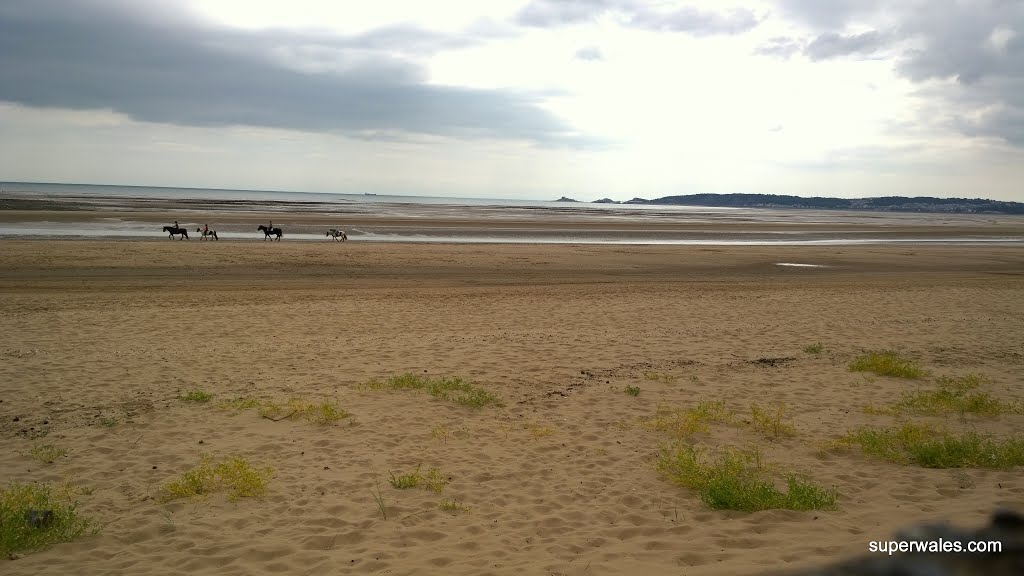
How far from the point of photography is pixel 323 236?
138ft

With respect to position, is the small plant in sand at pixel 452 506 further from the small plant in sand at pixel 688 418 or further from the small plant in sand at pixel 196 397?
the small plant in sand at pixel 196 397

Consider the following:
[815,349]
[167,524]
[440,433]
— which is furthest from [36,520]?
[815,349]

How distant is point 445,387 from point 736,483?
192 inches

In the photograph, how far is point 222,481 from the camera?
21.7ft

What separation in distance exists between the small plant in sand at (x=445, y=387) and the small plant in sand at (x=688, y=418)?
2339 millimetres

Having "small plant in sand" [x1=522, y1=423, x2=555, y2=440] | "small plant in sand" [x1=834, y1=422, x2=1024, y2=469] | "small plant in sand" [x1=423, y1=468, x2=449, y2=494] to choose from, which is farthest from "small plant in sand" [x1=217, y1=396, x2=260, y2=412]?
"small plant in sand" [x1=834, y1=422, x2=1024, y2=469]

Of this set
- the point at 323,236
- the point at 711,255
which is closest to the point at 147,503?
the point at 711,255

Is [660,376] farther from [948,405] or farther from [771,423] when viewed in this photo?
[948,405]

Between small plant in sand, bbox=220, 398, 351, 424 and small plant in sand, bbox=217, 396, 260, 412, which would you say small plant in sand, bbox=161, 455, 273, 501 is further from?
small plant in sand, bbox=217, 396, 260, 412

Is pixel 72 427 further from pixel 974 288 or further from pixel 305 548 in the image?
pixel 974 288

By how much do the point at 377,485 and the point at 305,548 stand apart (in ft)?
4.36

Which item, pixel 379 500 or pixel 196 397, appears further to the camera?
pixel 196 397

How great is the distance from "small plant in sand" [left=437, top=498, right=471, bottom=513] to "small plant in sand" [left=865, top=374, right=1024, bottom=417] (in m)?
6.42

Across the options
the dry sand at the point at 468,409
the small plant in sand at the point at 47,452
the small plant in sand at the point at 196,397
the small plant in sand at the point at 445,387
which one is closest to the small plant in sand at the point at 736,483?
the dry sand at the point at 468,409
